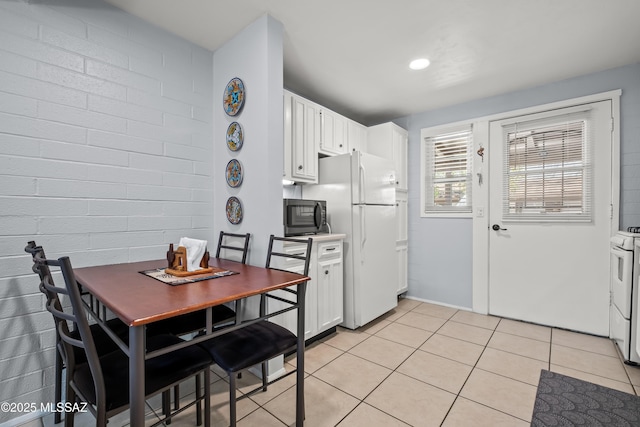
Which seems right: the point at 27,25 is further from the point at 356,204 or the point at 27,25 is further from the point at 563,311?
the point at 563,311

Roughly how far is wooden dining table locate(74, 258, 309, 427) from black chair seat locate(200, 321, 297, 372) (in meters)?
0.11

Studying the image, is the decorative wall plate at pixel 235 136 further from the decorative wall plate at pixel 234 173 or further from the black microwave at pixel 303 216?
the black microwave at pixel 303 216

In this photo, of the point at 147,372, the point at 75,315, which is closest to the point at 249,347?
the point at 147,372

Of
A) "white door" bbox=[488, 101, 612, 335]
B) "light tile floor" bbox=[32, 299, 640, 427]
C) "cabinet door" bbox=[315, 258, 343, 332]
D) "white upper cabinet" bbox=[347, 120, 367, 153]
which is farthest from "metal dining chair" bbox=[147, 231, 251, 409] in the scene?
"white door" bbox=[488, 101, 612, 335]

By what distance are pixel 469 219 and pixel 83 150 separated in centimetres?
370

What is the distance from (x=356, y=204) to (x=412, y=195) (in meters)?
1.39

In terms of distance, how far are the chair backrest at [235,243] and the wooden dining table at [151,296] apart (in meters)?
0.23

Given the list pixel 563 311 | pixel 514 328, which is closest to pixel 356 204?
pixel 514 328

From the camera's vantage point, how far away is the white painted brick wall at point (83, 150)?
161 cm

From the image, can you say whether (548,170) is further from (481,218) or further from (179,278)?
(179,278)

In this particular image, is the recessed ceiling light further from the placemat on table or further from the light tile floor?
the light tile floor

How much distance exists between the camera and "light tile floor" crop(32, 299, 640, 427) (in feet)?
5.49

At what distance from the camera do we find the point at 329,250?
2.66 meters

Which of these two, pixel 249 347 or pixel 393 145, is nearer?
pixel 249 347
